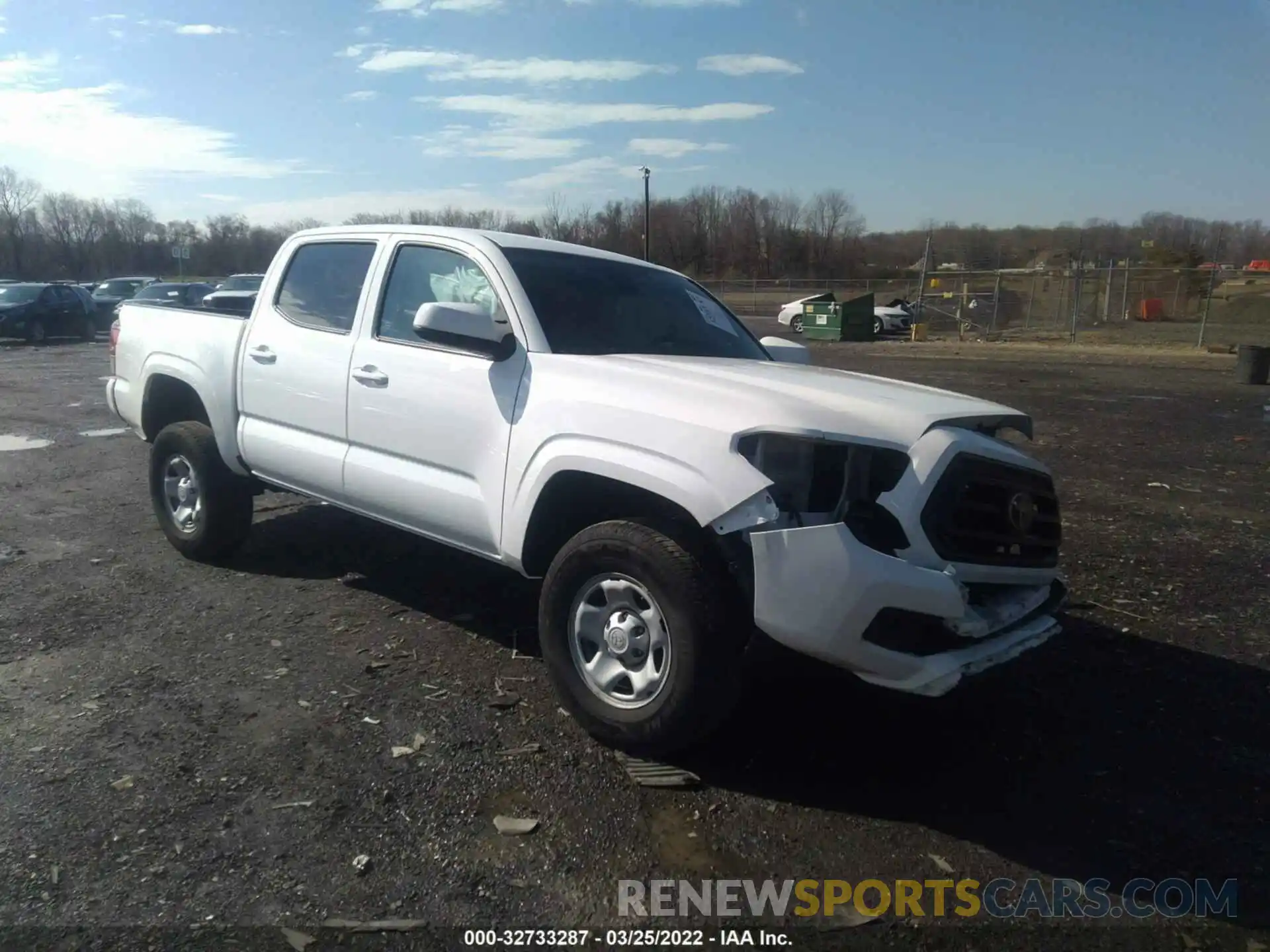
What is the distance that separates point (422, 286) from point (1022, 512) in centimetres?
293

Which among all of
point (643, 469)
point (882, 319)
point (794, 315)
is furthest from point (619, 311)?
point (882, 319)

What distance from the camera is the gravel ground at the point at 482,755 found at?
284 cm

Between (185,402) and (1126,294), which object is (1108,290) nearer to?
(1126,294)

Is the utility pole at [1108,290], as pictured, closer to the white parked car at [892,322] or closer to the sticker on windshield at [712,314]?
the white parked car at [892,322]

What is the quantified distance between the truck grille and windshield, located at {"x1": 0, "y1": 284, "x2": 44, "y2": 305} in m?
28.5

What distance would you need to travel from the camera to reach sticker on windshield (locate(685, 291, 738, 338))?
5.08 metres

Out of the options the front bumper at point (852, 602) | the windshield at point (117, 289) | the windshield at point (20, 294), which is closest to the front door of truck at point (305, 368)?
the front bumper at point (852, 602)

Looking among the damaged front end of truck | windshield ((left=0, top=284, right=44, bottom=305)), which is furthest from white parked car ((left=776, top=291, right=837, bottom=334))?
the damaged front end of truck

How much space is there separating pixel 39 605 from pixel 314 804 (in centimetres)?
280

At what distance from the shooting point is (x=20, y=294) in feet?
84.4

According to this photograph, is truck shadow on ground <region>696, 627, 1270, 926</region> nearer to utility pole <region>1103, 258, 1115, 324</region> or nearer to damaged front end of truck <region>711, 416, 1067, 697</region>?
damaged front end of truck <region>711, 416, 1067, 697</region>

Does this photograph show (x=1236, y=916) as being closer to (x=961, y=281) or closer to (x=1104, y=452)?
(x=1104, y=452)

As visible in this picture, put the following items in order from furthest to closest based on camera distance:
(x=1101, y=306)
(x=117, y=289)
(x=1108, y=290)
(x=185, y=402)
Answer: (x=1101, y=306) < (x=1108, y=290) < (x=117, y=289) < (x=185, y=402)

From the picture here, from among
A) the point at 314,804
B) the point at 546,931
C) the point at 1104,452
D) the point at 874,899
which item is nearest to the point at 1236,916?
the point at 874,899
